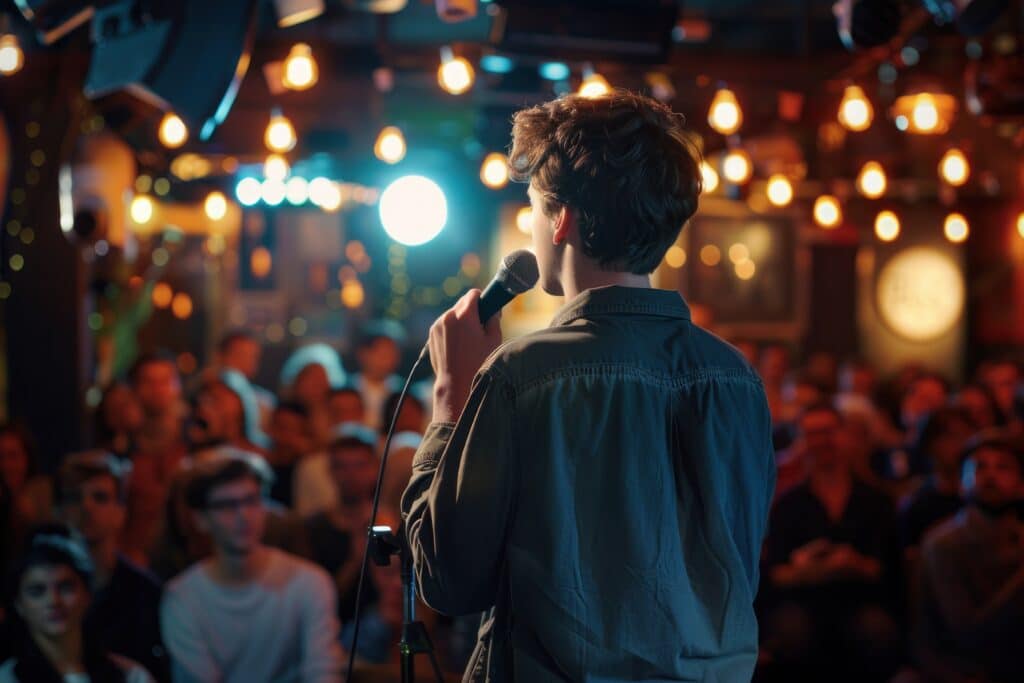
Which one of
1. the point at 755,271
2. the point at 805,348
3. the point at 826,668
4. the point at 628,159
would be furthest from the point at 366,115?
the point at 628,159

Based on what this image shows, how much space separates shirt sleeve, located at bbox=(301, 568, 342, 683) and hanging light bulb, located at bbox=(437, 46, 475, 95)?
311cm

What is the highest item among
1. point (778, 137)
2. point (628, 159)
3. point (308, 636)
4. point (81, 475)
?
point (778, 137)

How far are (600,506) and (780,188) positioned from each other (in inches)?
259

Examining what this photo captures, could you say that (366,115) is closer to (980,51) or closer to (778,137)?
(778,137)

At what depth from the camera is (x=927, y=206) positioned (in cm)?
1096

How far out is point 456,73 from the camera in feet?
18.8

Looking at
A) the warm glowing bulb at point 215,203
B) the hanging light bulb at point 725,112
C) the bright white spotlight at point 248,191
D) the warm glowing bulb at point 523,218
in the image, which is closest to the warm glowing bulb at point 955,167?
the hanging light bulb at point 725,112

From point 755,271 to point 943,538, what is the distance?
6.93 metres

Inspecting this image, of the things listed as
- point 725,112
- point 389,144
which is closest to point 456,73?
point 389,144

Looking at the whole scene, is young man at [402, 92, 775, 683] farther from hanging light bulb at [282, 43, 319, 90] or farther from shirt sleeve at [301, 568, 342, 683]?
hanging light bulb at [282, 43, 319, 90]

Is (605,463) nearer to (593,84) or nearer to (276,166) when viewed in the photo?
(593,84)

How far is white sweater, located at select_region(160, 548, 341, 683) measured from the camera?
3.21 metres

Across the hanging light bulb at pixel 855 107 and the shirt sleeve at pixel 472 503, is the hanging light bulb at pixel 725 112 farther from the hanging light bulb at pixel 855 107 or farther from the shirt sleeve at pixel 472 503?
the shirt sleeve at pixel 472 503

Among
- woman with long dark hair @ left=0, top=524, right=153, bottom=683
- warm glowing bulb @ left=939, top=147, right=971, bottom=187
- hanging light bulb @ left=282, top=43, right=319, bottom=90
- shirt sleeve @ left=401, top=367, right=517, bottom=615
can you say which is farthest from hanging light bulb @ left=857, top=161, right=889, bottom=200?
shirt sleeve @ left=401, top=367, right=517, bottom=615
